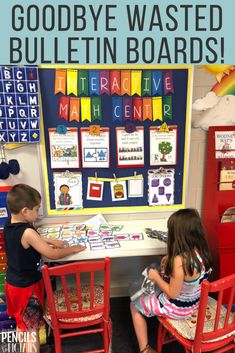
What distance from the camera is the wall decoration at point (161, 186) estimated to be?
8.14 feet

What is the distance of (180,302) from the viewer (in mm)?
1825

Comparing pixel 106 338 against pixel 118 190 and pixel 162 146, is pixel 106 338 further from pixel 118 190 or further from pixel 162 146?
pixel 162 146

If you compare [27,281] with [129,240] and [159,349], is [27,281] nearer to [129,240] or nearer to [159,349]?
[129,240]

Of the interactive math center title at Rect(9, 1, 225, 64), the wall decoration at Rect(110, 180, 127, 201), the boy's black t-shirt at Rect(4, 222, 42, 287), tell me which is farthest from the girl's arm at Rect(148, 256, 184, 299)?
the interactive math center title at Rect(9, 1, 225, 64)

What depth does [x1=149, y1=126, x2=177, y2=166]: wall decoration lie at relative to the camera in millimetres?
2414

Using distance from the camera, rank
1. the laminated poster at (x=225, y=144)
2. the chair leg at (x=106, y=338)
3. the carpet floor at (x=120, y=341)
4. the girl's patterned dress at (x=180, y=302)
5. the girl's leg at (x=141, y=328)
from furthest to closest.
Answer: the laminated poster at (x=225, y=144), the carpet floor at (x=120, y=341), the girl's leg at (x=141, y=328), the chair leg at (x=106, y=338), the girl's patterned dress at (x=180, y=302)

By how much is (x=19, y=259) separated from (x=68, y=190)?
0.69 meters

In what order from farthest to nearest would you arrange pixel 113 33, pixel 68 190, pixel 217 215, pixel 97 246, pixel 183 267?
pixel 68 190
pixel 217 215
pixel 113 33
pixel 97 246
pixel 183 267

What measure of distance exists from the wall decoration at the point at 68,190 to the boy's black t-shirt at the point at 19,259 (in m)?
0.54

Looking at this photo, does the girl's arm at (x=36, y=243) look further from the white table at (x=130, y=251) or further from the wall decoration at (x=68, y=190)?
the wall decoration at (x=68, y=190)

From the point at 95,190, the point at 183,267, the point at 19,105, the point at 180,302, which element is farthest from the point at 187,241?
the point at 19,105

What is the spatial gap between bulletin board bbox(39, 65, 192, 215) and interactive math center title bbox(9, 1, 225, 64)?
0.08 m

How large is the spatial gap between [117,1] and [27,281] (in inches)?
69.4

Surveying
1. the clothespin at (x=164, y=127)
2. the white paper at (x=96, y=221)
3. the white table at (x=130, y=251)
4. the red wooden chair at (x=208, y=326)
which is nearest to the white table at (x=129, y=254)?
the white table at (x=130, y=251)
